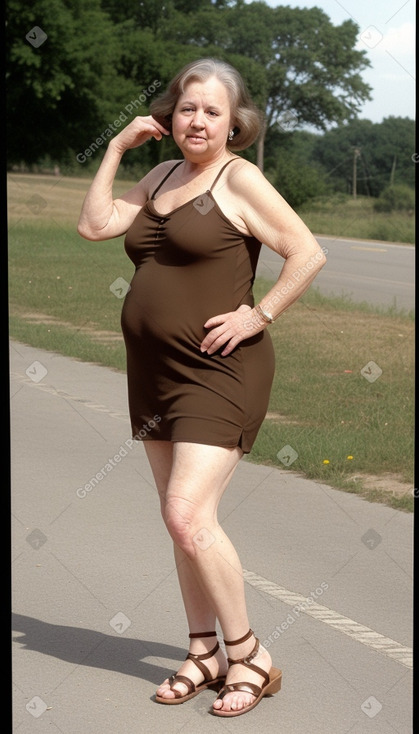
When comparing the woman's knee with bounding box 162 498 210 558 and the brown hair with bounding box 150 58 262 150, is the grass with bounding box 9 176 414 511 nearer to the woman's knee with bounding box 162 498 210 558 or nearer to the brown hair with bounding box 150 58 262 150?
the woman's knee with bounding box 162 498 210 558

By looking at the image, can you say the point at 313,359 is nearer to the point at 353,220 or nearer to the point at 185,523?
the point at 185,523

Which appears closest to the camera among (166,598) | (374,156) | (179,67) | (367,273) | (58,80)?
(166,598)

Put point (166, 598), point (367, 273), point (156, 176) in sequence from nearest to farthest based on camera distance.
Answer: point (156, 176)
point (166, 598)
point (367, 273)

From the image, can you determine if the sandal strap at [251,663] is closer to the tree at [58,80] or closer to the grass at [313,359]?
the grass at [313,359]

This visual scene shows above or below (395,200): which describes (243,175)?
above

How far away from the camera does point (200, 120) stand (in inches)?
156

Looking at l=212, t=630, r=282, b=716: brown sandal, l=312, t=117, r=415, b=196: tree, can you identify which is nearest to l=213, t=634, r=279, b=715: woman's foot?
l=212, t=630, r=282, b=716: brown sandal

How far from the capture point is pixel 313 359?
11.9 metres

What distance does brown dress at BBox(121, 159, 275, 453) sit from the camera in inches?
155

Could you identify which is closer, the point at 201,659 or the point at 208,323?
the point at 208,323

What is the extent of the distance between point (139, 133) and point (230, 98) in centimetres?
40

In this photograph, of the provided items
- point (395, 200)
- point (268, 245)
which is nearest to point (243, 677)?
point (268, 245)

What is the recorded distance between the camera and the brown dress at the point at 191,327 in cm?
395

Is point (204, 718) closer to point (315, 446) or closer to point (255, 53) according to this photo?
point (315, 446)
